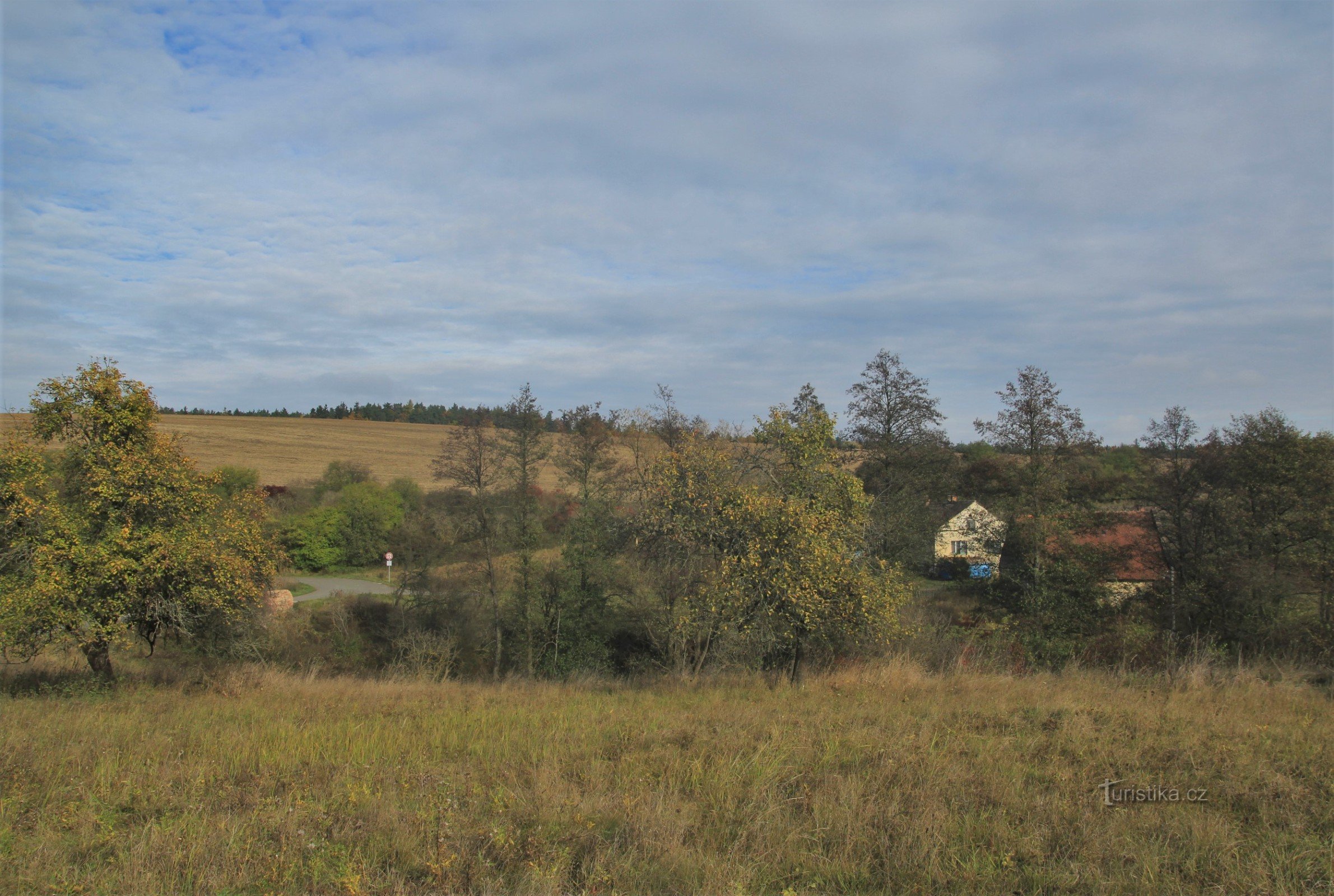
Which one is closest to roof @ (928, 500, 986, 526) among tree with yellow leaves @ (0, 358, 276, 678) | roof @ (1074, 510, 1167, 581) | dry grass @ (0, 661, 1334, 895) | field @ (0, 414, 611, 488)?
roof @ (1074, 510, 1167, 581)

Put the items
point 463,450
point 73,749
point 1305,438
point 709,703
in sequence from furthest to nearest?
point 463,450 < point 1305,438 < point 709,703 < point 73,749

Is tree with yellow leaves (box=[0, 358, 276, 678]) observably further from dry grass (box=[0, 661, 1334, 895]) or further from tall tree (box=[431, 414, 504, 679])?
tall tree (box=[431, 414, 504, 679])

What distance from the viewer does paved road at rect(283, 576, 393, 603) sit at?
41.1 metres

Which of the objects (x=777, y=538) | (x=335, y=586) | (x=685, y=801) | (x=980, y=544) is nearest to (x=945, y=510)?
(x=980, y=544)

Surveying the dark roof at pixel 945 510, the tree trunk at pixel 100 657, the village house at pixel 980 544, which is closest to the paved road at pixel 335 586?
the tree trunk at pixel 100 657

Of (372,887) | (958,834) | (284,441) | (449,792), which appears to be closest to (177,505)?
(449,792)

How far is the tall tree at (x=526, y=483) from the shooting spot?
2892 cm

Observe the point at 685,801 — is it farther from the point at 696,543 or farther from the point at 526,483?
the point at 526,483

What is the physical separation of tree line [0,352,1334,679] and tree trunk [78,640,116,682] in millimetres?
106

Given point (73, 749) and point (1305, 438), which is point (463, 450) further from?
point (1305, 438)

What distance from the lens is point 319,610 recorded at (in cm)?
3234

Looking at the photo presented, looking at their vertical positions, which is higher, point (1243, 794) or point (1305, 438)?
point (1305, 438)

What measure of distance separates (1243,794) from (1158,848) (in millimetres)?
1608

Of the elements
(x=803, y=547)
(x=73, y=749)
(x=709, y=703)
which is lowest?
(x=709, y=703)
